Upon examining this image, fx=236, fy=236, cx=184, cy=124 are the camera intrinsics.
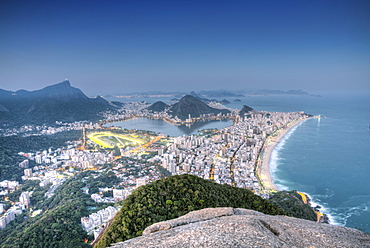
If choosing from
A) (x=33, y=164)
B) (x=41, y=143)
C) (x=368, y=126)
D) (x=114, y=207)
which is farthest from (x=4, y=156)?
(x=368, y=126)

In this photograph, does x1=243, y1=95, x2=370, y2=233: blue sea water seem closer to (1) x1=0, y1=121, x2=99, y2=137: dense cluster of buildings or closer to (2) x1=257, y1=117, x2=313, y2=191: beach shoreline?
(2) x1=257, y1=117, x2=313, y2=191: beach shoreline

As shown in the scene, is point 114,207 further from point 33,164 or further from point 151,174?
point 33,164

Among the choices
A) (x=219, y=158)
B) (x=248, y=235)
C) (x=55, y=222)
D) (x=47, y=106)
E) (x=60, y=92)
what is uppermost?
(x=60, y=92)

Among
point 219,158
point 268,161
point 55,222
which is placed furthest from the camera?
point 219,158

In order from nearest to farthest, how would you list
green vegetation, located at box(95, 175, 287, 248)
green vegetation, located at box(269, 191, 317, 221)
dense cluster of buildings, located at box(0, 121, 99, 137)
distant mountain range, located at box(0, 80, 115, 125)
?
1. green vegetation, located at box(95, 175, 287, 248)
2. green vegetation, located at box(269, 191, 317, 221)
3. dense cluster of buildings, located at box(0, 121, 99, 137)
4. distant mountain range, located at box(0, 80, 115, 125)

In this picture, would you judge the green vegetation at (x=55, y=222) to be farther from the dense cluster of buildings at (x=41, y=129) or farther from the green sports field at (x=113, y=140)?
the dense cluster of buildings at (x=41, y=129)

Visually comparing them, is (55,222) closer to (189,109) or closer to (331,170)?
(331,170)

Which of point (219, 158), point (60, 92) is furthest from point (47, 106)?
point (219, 158)

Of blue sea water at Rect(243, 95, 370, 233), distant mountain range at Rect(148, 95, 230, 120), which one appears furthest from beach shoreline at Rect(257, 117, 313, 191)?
distant mountain range at Rect(148, 95, 230, 120)
